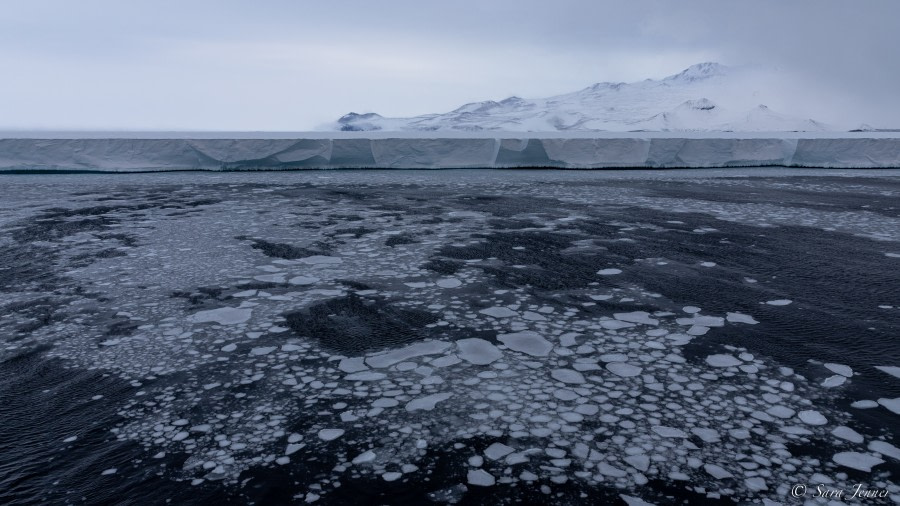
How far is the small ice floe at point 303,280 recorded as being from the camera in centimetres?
318

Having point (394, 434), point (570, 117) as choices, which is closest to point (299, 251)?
point (394, 434)

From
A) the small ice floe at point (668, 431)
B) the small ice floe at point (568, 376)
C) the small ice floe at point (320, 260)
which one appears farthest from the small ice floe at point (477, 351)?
the small ice floe at point (320, 260)

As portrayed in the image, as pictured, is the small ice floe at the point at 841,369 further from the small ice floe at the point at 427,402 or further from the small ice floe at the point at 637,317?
the small ice floe at the point at 427,402

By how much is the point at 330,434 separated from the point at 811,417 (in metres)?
1.42

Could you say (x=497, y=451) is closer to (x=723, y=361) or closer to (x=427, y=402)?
(x=427, y=402)

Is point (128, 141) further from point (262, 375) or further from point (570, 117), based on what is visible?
point (570, 117)

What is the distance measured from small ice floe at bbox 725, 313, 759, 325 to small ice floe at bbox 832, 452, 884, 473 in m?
1.07

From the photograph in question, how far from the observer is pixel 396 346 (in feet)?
7.47

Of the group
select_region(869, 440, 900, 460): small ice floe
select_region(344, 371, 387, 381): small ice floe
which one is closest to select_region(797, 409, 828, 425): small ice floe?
select_region(869, 440, 900, 460): small ice floe

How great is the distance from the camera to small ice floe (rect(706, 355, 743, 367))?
6.85 ft

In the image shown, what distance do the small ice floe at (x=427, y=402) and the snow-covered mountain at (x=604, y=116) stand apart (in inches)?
2120

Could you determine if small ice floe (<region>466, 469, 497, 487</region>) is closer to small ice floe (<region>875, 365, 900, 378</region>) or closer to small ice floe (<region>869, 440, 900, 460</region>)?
small ice floe (<region>869, 440, 900, 460</region>)

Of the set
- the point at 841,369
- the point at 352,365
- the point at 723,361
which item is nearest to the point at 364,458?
the point at 352,365

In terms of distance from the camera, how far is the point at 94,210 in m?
5.98
